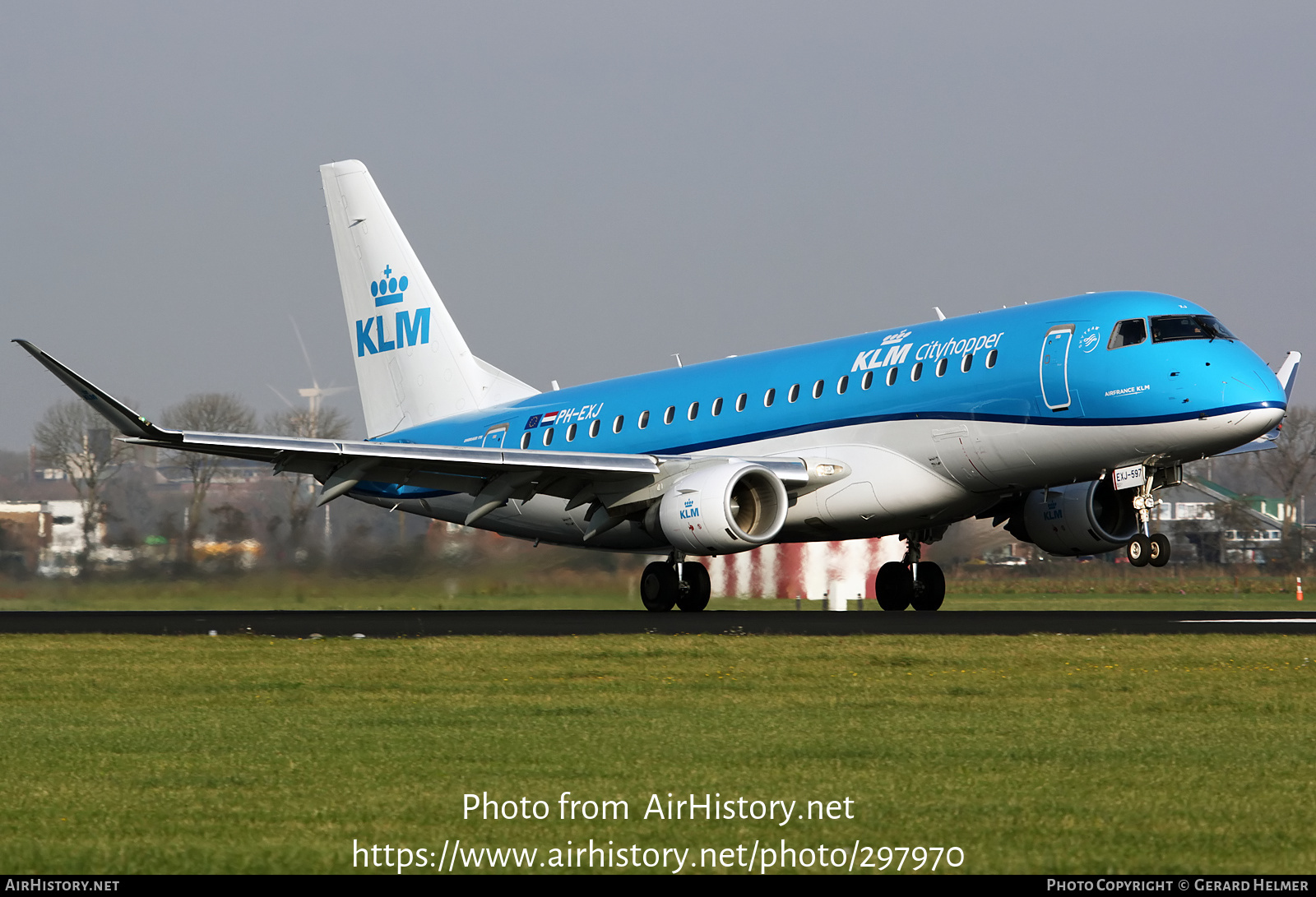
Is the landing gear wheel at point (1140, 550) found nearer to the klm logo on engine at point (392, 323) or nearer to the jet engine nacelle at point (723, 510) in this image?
the jet engine nacelle at point (723, 510)

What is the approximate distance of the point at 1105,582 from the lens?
52.3 metres

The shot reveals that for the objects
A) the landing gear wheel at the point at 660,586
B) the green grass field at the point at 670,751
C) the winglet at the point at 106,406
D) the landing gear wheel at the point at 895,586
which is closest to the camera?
the green grass field at the point at 670,751

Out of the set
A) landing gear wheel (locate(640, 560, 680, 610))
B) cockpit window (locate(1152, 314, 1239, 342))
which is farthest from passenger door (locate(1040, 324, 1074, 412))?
landing gear wheel (locate(640, 560, 680, 610))

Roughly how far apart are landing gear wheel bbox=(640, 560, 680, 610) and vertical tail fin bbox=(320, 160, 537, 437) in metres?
7.13

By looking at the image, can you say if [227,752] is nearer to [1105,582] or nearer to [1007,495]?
[1007,495]

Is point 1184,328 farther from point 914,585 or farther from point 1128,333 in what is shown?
point 914,585

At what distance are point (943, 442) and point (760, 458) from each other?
11.1 feet

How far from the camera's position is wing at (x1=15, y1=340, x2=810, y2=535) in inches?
1035

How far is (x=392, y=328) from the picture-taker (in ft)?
116

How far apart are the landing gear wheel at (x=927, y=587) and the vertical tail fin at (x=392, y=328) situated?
948 cm

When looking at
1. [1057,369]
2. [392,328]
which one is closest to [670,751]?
[1057,369]

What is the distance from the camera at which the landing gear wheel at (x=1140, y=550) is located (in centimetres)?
2322

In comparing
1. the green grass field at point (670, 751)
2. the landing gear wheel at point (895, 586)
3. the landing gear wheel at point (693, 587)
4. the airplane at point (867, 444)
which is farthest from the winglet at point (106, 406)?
the landing gear wheel at point (895, 586)
